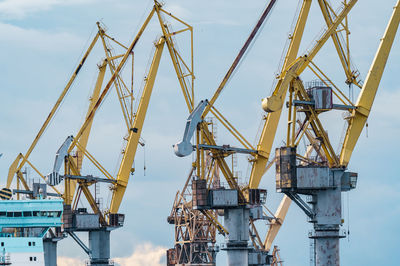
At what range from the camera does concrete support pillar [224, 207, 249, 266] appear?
443 feet

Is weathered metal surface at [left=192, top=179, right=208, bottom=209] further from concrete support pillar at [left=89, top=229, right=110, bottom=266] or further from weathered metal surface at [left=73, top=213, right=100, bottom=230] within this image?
concrete support pillar at [left=89, top=229, right=110, bottom=266]

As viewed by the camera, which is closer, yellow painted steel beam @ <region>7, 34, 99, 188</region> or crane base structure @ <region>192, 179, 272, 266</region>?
crane base structure @ <region>192, 179, 272, 266</region>

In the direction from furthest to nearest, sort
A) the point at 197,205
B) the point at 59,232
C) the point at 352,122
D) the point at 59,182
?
the point at 59,232 < the point at 59,182 < the point at 197,205 < the point at 352,122

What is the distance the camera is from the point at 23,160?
178875 millimetres

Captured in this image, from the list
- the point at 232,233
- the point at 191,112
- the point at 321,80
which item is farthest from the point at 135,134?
the point at 321,80

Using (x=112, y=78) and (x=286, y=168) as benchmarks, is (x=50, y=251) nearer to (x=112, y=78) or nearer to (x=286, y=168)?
(x=112, y=78)

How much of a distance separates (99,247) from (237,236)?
99.1 ft

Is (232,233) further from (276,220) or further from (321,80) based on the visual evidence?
(276,220)

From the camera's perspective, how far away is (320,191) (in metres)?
116

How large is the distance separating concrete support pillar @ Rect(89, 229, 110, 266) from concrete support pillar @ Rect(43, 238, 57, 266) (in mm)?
11787

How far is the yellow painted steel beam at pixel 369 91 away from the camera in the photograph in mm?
119188

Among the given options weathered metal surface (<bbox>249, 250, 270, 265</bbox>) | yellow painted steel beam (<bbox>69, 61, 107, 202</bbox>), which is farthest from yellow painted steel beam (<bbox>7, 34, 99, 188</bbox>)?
weathered metal surface (<bbox>249, 250, 270, 265</bbox>)

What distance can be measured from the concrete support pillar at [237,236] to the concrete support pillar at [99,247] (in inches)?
1114

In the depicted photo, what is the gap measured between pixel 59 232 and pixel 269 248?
33455mm
